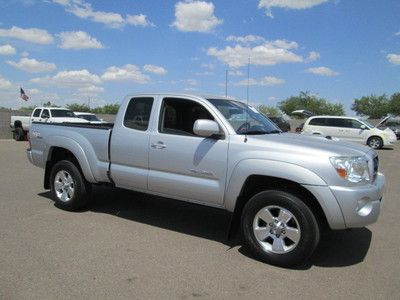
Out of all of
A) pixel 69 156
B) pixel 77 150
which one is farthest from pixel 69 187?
pixel 77 150

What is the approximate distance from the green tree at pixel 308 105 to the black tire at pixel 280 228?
303ft

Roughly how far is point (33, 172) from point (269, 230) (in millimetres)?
8279

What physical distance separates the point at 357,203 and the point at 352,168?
37 cm

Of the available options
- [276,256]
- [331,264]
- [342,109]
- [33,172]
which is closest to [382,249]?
[331,264]

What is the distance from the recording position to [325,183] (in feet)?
15.4

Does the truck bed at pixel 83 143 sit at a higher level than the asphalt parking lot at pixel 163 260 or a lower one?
higher

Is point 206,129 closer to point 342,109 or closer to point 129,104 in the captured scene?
point 129,104

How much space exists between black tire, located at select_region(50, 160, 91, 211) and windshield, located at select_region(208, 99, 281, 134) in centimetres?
257

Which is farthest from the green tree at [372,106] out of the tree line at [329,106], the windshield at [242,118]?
the windshield at [242,118]

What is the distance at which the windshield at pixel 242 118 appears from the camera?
5.66 metres

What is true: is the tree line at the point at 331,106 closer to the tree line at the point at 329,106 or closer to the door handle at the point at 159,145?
the tree line at the point at 329,106

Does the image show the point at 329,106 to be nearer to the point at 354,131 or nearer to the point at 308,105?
the point at 308,105

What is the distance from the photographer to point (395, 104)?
83625 millimetres

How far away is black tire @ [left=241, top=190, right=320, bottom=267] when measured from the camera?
477 cm
